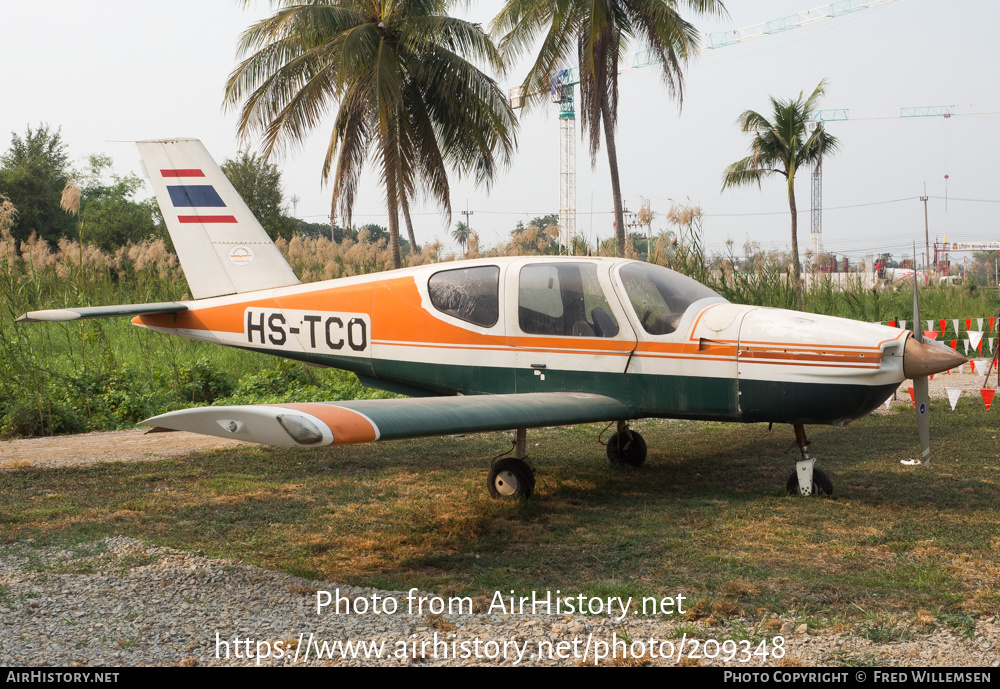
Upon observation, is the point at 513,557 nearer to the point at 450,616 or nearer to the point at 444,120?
the point at 450,616

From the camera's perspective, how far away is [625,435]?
7711 mm

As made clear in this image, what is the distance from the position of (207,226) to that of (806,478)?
258 inches

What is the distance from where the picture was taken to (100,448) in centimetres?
874

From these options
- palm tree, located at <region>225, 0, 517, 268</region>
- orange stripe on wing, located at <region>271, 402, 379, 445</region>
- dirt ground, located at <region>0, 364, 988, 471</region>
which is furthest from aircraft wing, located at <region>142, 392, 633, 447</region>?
palm tree, located at <region>225, 0, 517, 268</region>

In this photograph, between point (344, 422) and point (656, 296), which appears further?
point (656, 296)

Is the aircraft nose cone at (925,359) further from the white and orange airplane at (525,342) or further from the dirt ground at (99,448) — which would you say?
the dirt ground at (99,448)

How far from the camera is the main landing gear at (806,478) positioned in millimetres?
6203

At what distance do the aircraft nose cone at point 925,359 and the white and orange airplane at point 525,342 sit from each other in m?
0.01

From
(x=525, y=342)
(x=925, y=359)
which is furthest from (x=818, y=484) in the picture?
(x=525, y=342)

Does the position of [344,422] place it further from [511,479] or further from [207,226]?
[207,226]

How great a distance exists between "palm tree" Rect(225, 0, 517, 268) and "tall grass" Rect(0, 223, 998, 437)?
192 cm

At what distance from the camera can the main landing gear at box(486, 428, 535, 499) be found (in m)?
6.38

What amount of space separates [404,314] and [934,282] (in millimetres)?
23894

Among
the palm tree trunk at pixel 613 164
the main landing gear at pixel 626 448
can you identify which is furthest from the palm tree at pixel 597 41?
the main landing gear at pixel 626 448
